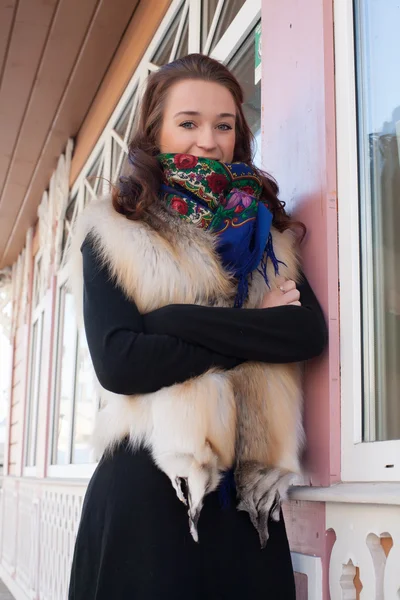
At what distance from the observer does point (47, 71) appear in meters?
3.89

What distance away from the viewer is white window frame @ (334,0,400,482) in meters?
1.19

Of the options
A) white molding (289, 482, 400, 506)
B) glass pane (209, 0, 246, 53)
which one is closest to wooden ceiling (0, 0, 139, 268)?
glass pane (209, 0, 246, 53)

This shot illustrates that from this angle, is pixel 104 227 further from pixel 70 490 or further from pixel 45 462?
pixel 45 462

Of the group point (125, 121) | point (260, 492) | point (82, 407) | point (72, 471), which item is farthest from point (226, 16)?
point (72, 471)

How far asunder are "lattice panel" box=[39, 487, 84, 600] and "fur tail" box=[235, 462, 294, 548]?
2.16 metres

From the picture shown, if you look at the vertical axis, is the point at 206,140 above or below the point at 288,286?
above

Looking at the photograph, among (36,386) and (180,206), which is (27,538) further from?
(180,206)

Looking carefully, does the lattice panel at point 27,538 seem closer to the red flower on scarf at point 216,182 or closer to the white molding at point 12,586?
the white molding at point 12,586

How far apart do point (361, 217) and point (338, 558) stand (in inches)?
24.1

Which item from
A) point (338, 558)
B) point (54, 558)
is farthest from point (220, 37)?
point (54, 558)

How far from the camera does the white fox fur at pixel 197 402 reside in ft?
3.72

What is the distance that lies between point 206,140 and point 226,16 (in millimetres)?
1050

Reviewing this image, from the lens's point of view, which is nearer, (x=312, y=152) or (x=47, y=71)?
(x=312, y=152)

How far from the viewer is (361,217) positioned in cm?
134
